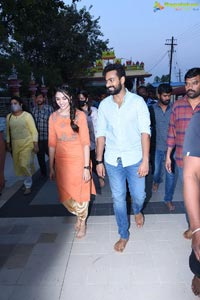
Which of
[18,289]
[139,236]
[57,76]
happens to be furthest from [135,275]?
[57,76]

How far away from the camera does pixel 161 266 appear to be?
282 cm

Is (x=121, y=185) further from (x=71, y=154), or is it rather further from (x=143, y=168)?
(x=71, y=154)

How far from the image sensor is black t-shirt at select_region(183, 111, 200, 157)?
5.78 ft

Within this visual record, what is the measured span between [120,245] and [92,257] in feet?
1.06

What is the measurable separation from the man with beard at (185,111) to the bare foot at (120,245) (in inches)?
27.9

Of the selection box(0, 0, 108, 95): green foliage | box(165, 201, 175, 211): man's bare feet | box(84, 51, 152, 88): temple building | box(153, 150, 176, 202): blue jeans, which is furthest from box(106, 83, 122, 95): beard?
box(84, 51, 152, 88): temple building

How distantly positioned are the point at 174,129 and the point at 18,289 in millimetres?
2324

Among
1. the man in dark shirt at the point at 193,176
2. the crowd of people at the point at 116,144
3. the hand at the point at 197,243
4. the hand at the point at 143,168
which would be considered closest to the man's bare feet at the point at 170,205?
the crowd of people at the point at 116,144

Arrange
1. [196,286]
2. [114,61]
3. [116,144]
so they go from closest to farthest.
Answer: [196,286] < [116,144] < [114,61]

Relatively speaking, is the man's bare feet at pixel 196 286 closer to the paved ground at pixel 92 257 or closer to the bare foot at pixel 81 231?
the paved ground at pixel 92 257

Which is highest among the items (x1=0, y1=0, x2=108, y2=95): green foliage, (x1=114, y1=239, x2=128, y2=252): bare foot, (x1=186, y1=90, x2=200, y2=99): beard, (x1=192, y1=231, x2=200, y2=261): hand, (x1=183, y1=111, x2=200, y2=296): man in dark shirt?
(x1=0, y1=0, x2=108, y2=95): green foliage

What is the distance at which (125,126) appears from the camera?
2951mm

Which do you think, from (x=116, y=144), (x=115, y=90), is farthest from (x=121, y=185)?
Answer: (x=115, y=90)

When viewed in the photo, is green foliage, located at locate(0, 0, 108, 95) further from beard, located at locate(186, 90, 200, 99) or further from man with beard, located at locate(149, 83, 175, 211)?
beard, located at locate(186, 90, 200, 99)
